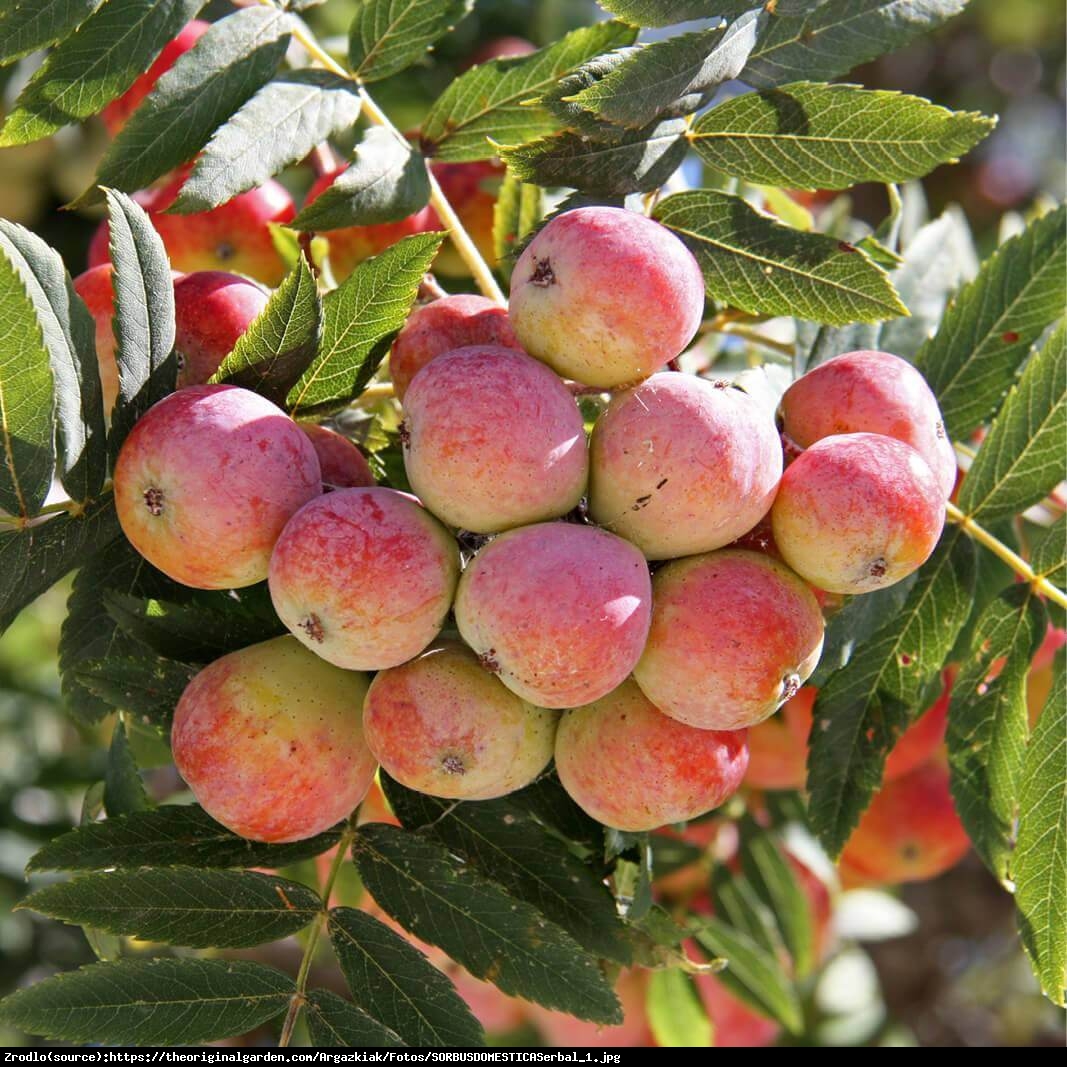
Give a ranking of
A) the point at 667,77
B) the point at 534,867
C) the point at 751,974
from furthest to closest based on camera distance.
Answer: the point at 751,974 < the point at 534,867 < the point at 667,77

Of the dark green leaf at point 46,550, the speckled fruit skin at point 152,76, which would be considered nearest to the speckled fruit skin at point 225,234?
the speckled fruit skin at point 152,76

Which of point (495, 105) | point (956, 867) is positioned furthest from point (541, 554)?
point (956, 867)

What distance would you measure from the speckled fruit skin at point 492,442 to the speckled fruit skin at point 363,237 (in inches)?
30.7

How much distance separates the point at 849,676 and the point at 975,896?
8.02 ft

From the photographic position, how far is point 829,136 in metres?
1.66

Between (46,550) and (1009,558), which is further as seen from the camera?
(1009,558)

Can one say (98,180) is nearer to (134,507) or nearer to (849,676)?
(134,507)

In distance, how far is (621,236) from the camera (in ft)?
4.56

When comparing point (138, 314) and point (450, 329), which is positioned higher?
point (138, 314)

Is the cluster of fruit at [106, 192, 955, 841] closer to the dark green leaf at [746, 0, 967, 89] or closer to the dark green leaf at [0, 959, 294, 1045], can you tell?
the dark green leaf at [0, 959, 294, 1045]

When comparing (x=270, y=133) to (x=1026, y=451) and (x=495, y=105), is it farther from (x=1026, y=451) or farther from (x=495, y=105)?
(x=1026, y=451)

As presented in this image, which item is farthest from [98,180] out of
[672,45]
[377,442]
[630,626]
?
[630,626]

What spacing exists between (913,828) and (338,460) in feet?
5.76

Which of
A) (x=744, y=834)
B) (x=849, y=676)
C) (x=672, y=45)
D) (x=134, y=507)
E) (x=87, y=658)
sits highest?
(x=672, y=45)
